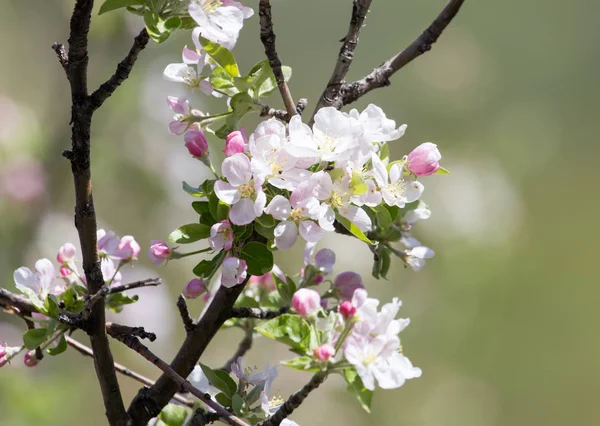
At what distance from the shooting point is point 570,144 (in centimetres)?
315

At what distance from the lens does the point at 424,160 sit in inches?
17.5

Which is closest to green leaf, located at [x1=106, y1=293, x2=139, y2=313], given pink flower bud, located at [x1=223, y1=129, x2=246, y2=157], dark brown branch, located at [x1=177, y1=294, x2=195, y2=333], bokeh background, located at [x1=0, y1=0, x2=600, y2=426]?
dark brown branch, located at [x1=177, y1=294, x2=195, y2=333]

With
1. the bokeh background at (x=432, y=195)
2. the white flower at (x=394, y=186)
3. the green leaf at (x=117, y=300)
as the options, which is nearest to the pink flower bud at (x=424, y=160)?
the white flower at (x=394, y=186)

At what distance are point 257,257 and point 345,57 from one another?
6.3 inches

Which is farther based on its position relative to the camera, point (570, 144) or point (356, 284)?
point (570, 144)

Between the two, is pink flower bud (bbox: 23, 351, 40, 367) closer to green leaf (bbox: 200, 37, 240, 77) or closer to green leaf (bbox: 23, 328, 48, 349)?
green leaf (bbox: 23, 328, 48, 349)

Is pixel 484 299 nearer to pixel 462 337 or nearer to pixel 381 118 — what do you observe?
pixel 462 337

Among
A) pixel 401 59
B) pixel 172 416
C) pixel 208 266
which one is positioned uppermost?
pixel 401 59

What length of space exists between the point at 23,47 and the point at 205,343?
2.02 metres

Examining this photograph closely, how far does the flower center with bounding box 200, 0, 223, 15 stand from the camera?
0.38 m

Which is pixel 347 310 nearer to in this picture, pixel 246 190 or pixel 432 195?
pixel 246 190

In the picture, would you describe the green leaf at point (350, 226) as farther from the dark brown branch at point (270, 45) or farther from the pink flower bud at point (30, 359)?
the pink flower bud at point (30, 359)

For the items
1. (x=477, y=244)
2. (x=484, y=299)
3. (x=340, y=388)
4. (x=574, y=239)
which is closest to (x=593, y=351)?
(x=574, y=239)

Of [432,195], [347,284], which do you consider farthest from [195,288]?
[432,195]
